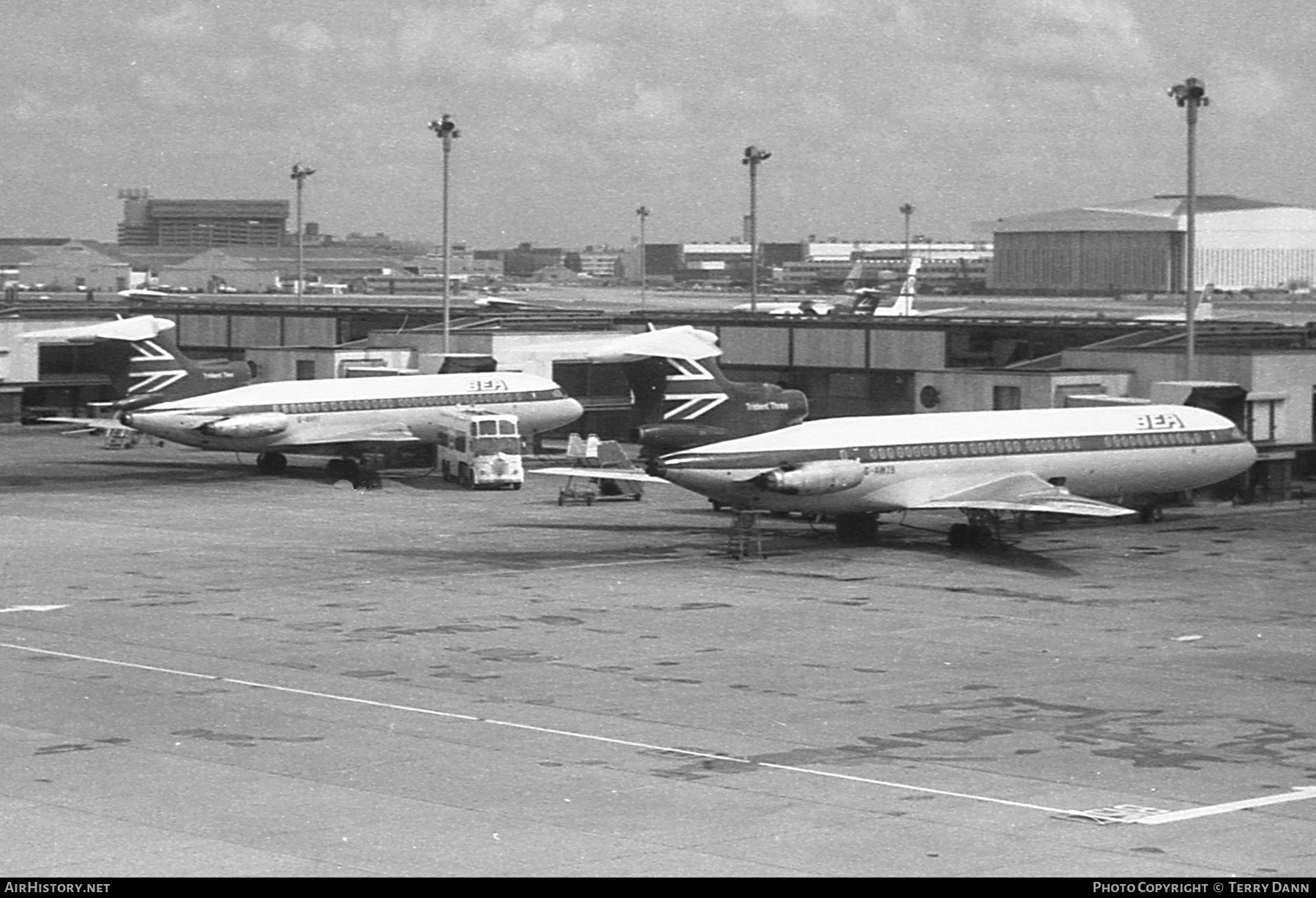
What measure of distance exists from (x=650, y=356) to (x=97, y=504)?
685 inches

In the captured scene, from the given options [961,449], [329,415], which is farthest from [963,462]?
[329,415]

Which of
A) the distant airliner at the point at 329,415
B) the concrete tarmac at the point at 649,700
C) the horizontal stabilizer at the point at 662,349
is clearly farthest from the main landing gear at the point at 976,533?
the distant airliner at the point at 329,415

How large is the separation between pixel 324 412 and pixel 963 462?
2701 centimetres

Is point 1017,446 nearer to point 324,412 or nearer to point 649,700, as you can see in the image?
point 649,700

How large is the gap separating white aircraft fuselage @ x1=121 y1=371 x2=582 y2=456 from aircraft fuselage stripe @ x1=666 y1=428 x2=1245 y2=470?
2387 cm

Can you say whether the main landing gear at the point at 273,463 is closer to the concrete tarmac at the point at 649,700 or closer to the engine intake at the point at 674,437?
the concrete tarmac at the point at 649,700

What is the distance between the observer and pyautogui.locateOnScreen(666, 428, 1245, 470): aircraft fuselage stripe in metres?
50.4

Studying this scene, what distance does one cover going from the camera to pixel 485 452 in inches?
2689

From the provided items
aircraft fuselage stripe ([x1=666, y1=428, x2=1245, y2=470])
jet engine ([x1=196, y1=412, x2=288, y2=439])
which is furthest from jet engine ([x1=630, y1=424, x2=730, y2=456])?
jet engine ([x1=196, y1=412, x2=288, y2=439])

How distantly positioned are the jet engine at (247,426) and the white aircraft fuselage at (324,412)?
2cm

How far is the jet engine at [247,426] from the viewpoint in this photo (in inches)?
2751

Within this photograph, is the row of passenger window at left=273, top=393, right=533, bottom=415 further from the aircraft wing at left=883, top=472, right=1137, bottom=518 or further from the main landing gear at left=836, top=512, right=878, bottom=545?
the aircraft wing at left=883, top=472, right=1137, bottom=518
